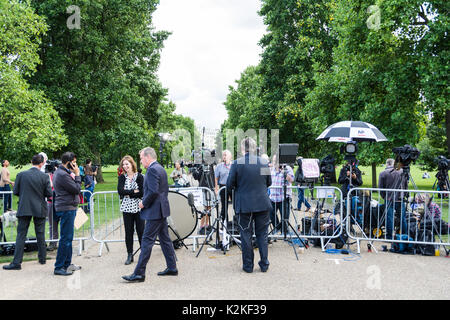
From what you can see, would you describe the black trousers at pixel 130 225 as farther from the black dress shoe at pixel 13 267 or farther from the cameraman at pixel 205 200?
the black dress shoe at pixel 13 267

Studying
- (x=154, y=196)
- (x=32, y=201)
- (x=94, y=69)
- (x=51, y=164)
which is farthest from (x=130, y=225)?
(x=94, y=69)

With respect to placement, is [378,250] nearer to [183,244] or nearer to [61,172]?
[183,244]

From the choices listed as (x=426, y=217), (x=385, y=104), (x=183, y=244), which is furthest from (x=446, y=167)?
(x=385, y=104)

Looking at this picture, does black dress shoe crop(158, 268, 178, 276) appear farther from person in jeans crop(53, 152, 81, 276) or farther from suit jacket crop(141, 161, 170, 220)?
person in jeans crop(53, 152, 81, 276)

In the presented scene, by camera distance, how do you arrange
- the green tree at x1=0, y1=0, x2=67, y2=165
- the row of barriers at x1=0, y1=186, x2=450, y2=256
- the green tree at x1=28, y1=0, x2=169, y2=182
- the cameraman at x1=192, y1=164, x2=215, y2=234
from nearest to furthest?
1. the row of barriers at x1=0, y1=186, x2=450, y2=256
2. the cameraman at x1=192, y1=164, x2=215, y2=234
3. the green tree at x1=0, y1=0, x2=67, y2=165
4. the green tree at x1=28, y1=0, x2=169, y2=182

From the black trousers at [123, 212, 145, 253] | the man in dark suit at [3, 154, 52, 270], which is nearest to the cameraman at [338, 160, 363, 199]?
the black trousers at [123, 212, 145, 253]

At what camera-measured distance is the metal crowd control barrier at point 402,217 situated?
777 centimetres

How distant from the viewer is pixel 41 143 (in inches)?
753

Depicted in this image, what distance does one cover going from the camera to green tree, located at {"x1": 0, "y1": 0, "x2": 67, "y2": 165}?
18906 mm

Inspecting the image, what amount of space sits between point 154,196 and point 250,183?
5.12 feet

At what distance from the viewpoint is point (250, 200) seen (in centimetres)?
641

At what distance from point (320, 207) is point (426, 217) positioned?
2.16 meters

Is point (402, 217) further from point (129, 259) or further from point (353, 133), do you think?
point (129, 259)

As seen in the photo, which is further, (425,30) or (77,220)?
(425,30)
